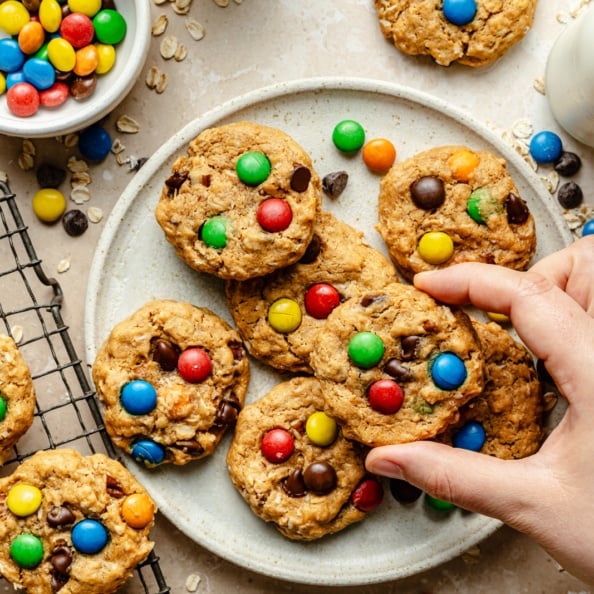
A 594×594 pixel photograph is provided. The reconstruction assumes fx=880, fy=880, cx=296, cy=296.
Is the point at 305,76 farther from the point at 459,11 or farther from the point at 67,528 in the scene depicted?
the point at 67,528

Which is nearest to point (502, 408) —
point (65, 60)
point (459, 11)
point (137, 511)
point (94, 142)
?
point (137, 511)

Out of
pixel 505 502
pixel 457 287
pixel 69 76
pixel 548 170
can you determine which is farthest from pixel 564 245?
pixel 69 76

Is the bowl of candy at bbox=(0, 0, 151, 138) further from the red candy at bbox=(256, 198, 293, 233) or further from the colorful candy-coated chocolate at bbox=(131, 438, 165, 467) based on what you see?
the colorful candy-coated chocolate at bbox=(131, 438, 165, 467)

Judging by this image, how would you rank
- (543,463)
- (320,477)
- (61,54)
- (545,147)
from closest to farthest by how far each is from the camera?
1. (543,463)
2. (320,477)
3. (61,54)
4. (545,147)

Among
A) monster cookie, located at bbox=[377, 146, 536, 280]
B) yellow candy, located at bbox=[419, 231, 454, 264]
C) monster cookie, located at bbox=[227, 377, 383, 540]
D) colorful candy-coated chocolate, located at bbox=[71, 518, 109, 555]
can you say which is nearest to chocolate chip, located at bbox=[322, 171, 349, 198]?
monster cookie, located at bbox=[377, 146, 536, 280]

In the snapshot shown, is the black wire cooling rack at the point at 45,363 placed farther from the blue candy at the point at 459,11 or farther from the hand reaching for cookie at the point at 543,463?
the blue candy at the point at 459,11

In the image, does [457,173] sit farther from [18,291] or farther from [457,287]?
[18,291]
